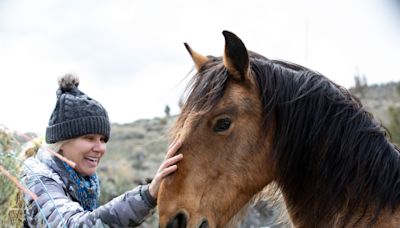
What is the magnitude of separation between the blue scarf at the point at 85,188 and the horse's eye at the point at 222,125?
45.6 inches

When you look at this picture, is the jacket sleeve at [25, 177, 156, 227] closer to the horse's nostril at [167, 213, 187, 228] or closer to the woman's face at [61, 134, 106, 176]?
the horse's nostril at [167, 213, 187, 228]

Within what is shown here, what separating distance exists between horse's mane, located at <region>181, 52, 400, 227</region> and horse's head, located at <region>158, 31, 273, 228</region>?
0.03 metres

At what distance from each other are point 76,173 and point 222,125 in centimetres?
125

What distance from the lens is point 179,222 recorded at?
9.80ft

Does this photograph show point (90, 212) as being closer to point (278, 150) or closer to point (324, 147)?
point (278, 150)

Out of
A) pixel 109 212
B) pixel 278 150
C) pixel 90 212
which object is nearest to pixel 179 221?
pixel 109 212

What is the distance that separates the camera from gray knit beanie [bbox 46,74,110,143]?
3.71m

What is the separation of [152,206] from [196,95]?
696 mm

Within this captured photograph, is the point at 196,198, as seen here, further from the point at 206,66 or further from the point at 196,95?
the point at 206,66

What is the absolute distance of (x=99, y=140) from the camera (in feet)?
12.8

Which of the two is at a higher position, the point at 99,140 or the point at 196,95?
the point at 196,95

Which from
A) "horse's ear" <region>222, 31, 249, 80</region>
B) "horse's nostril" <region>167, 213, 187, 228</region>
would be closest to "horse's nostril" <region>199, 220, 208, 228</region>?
"horse's nostril" <region>167, 213, 187, 228</region>

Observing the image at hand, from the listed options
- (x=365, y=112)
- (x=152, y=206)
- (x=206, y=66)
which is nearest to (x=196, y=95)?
(x=206, y=66)

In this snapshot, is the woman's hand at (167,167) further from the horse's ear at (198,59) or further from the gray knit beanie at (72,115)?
the gray knit beanie at (72,115)
